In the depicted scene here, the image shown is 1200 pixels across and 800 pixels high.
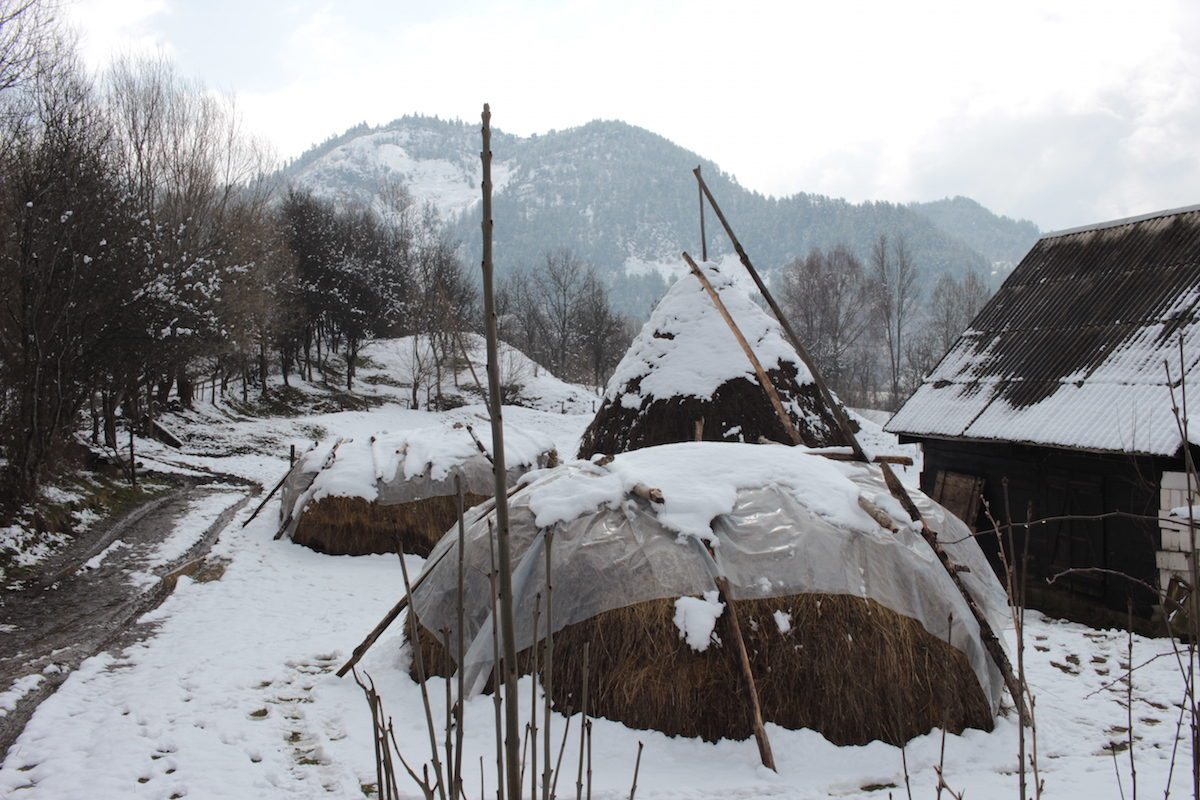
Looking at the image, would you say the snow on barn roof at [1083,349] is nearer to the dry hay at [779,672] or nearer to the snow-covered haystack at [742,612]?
the snow-covered haystack at [742,612]

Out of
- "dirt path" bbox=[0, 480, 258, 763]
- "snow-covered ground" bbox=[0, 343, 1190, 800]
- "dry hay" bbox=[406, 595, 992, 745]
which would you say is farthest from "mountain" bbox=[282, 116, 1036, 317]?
"dry hay" bbox=[406, 595, 992, 745]

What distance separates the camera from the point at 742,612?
5.54m

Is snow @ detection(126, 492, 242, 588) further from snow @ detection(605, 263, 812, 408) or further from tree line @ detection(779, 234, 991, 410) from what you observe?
tree line @ detection(779, 234, 991, 410)

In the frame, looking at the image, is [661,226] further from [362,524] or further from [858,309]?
[362,524]

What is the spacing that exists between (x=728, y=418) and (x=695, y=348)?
1.10 meters

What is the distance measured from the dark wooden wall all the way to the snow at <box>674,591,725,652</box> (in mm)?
4597

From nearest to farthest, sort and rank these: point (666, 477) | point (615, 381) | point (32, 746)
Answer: point (32, 746)
point (666, 477)
point (615, 381)

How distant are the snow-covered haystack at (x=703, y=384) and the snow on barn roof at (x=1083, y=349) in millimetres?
2732

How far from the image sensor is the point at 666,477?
6.37 m

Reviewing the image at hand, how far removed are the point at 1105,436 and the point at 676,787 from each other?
23.1ft

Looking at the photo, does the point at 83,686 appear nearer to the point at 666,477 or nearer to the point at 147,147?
the point at 666,477

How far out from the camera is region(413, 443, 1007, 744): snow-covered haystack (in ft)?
17.8

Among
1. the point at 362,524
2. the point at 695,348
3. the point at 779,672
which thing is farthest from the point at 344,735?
the point at 362,524

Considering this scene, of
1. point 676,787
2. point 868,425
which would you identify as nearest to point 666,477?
point 676,787
